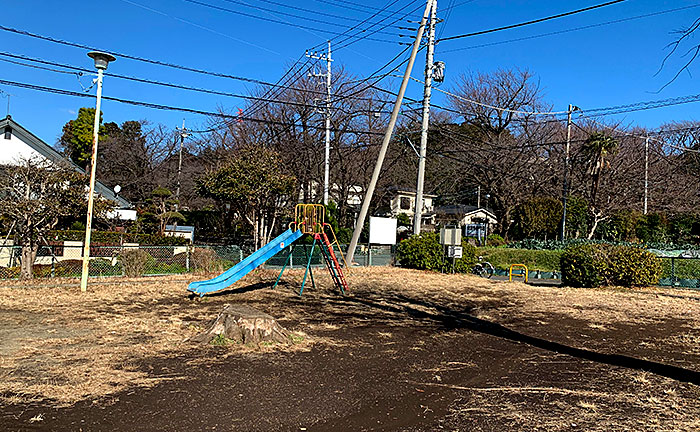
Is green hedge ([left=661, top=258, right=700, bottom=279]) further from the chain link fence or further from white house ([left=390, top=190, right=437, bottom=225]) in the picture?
white house ([left=390, top=190, right=437, bottom=225])

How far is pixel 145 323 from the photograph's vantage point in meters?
8.25

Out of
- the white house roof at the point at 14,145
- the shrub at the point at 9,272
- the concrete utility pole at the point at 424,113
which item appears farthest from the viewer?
the white house roof at the point at 14,145

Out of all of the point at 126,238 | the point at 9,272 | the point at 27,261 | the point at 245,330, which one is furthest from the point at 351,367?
the point at 126,238

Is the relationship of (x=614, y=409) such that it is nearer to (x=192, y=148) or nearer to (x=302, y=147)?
(x=302, y=147)

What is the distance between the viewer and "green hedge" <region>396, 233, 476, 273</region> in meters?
18.5

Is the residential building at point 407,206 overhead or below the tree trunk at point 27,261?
overhead

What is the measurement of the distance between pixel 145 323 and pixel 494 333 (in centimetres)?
545

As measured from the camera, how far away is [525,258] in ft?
76.6

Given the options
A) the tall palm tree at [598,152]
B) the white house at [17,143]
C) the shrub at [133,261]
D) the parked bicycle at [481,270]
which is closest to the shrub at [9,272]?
the shrub at [133,261]

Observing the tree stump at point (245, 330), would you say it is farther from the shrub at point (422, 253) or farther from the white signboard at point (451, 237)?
the shrub at point (422, 253)

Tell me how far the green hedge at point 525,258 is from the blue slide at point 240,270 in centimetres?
1228

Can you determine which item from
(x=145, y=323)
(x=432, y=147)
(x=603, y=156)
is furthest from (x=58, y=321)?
(x=432, y=147)

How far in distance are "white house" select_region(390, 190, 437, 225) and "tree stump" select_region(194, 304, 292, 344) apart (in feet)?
102

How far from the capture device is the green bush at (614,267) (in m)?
14.2
